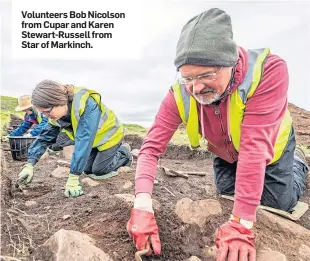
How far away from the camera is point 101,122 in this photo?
15.6 feet

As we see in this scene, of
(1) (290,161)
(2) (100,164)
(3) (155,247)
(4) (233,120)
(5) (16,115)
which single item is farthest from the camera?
(5) (16,115)

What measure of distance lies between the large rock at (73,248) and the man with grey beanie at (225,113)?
0.95 feet

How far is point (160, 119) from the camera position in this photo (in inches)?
108

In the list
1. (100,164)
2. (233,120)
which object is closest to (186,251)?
(233,120)

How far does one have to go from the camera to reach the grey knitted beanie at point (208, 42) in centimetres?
214

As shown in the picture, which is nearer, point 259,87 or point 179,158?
point 259,87

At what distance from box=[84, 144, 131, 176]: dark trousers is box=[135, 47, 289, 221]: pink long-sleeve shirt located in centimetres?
227

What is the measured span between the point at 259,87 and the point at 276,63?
8.6 inches

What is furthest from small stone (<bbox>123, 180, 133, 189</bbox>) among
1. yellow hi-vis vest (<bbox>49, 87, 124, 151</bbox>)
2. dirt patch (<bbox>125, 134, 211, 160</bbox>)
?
dirt patch (<bbox>125, 134, 211, 160</bbox>)

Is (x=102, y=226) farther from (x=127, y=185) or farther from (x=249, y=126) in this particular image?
(x=127, y=185)

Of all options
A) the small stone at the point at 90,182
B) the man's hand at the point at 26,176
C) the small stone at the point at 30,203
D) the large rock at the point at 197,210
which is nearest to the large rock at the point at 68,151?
the man's hand at the point at 26,176

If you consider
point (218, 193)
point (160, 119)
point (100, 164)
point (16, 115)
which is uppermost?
point (160, 119)

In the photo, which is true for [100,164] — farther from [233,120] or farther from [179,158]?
[179,158]

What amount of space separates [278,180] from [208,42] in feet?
5.29
